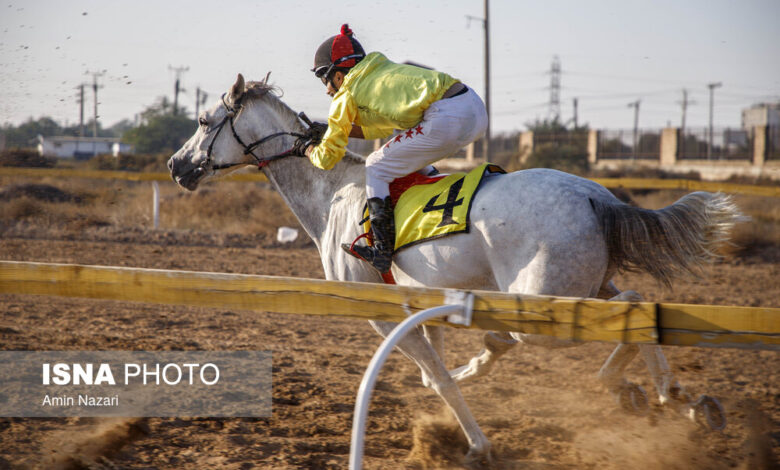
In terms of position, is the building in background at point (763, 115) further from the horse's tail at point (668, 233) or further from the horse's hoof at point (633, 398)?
the horse's tail at point (668, 233)

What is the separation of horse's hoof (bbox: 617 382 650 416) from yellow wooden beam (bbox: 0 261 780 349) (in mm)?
1636

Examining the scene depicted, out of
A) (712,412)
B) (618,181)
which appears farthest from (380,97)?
(618,181)

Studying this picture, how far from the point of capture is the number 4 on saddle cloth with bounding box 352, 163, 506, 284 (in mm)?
3559

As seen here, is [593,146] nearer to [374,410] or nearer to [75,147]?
[75,147]

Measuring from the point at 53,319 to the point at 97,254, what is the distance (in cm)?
404

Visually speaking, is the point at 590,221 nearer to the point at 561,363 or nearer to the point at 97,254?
the point at 561,363

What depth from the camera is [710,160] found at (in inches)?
1254

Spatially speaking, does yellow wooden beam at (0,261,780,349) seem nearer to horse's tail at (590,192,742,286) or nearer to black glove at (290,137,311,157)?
horse's tail at (590,192,742,286)

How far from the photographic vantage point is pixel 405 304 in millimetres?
2824

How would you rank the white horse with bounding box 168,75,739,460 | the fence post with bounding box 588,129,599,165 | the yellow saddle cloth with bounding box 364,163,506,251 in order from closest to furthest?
the white horse with bounding box 168,75,739,460, the yellow saddle cloth with bounding box 364,163,506,251, the fence post with bounding box 588,129,599,165

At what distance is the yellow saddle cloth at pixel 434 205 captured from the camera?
355 centimetres

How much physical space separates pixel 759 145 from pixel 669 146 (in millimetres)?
4865

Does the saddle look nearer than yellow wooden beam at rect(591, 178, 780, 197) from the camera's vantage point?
Yes

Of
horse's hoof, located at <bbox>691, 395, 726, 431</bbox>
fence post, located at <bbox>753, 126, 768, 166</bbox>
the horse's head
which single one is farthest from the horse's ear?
fence post, located at <bbox>753, 126, 768, 166</bbox>
